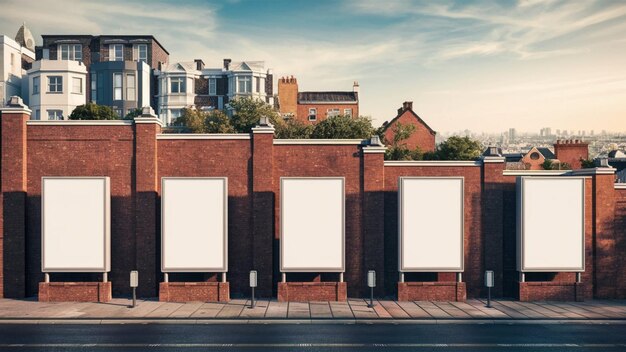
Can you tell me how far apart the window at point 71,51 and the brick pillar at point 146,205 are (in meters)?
46.9

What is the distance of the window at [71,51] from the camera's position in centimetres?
6819

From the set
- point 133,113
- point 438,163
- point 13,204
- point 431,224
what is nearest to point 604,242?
point 431,224

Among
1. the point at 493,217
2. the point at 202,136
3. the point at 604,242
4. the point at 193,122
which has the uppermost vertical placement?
the point at 193,122

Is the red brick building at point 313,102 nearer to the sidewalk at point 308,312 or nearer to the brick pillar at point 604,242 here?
the brick pillar at point 604,242

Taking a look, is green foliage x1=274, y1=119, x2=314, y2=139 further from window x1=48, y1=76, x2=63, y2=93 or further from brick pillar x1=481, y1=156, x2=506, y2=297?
brick pillar x1=481, y1=156, x2=506, y2=297

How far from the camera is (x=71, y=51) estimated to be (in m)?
68.2

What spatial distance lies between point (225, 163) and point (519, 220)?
15.6 metres

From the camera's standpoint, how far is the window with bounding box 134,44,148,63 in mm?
68438

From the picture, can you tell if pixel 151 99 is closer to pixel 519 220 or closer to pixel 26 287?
pixel 26 287

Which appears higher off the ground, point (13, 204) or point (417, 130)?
point (417, 130)

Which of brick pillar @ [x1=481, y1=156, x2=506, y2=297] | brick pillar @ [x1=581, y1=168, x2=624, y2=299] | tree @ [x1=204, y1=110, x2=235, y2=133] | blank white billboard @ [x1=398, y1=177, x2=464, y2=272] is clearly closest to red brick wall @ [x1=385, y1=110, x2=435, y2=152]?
tree @ [x1=204, y1=110, x2=235, y2=133]

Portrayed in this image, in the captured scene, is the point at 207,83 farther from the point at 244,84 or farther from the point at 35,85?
the point at 35,85

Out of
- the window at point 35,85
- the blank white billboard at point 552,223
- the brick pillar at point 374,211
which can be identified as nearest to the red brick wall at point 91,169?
the brick pillar at point 374,211

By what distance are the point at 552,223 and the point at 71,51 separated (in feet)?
202
